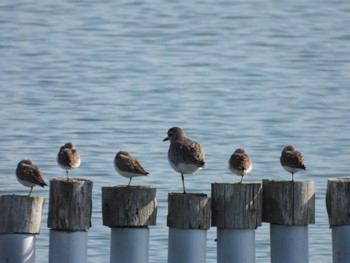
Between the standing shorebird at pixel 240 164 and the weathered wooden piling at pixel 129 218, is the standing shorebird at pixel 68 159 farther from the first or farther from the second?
the standing shorebird at pixel 240 164

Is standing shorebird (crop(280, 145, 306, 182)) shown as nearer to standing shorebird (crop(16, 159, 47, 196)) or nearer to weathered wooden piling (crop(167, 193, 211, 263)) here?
weathered wooden piling (crop(167, 193, 211, 263))

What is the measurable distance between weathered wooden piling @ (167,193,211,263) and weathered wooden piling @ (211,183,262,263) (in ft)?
0.54

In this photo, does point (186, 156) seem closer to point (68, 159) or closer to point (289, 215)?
point (289, 215)

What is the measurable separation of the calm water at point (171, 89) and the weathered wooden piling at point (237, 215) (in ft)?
16.4

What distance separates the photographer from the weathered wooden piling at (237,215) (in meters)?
11.0

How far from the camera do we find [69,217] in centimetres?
1088

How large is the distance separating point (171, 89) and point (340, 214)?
19.7 meters

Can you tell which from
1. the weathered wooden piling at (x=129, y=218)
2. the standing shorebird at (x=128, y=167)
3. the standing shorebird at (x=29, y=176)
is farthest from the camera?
the standing shorebird at (x=128, y=167)

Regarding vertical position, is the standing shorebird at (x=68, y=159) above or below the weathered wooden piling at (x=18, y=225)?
above

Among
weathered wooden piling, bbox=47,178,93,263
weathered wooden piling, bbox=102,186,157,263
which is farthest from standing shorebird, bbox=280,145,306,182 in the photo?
weathered wooden piling, bbox=47,178,93,263

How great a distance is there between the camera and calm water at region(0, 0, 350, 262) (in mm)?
21125

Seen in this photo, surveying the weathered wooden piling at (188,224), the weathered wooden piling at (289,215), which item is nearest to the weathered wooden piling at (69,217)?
the weathered wooden piling at (188,224)

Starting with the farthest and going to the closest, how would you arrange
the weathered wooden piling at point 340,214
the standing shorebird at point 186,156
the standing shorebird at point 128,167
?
1. the standing shorebird at point 128,167
2. the standing shorebird at point 186,156
3. the weathered wooden piling at point 340,214

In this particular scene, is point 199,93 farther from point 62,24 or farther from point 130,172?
point 130,172
